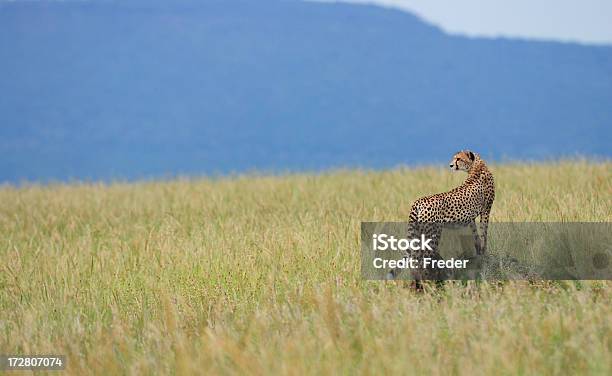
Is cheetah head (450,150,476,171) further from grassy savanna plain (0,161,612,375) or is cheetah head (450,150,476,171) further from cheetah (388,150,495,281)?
grassy savanna plain (0,161,612,375)

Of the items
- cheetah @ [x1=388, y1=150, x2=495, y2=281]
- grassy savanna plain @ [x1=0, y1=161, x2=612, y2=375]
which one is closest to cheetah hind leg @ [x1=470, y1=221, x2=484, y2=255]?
cheetah @ [x1=388, y1=150, x2=495, y2=281]

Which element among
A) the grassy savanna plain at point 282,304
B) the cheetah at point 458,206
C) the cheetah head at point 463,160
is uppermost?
the cheetah head at point 463,160

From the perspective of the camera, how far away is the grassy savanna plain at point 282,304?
4473mm

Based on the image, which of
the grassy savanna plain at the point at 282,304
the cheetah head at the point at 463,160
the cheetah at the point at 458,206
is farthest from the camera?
the cheetah head at the point at 463,160

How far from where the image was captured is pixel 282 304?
6.08m

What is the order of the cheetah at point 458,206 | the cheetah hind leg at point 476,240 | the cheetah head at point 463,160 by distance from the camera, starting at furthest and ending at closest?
the cheetah head at point 463,160 < the cheetah hind leg at point 476,240 < the cheetah at point 458,206

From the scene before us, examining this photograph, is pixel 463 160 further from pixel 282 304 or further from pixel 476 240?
pixel 282 304

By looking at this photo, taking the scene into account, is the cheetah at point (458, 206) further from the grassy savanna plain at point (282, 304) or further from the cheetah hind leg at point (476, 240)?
the grassy savanna plain at point (282, 304)

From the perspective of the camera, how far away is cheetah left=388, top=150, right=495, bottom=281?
5449 millimetres

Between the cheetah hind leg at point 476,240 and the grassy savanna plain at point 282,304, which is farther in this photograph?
the cheetah hind leg at point 476,240

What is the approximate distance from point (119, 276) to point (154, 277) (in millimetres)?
434

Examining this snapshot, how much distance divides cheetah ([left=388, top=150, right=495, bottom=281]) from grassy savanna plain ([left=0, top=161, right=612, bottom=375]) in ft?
1.12

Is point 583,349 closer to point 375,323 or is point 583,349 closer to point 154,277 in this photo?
point 375,323

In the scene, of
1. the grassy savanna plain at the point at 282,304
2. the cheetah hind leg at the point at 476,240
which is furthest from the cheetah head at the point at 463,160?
the grassy savanna plain at the point at 282,304
